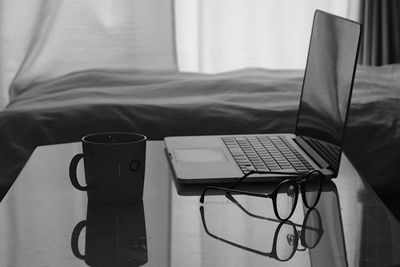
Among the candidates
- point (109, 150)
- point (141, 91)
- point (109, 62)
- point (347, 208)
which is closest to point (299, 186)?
point (347, 208)

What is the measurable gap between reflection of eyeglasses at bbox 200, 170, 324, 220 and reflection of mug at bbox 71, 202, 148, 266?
4.7 inches

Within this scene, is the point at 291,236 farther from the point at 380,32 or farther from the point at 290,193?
the point at 380,32

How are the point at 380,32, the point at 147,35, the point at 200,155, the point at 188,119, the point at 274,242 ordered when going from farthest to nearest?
the point at 380,32, the point at 147,35, the point at 188,119, the point at 200,155, the point at 274,242

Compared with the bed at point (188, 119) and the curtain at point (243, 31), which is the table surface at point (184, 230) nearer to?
the bed at point (188, 119)

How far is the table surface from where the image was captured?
79 cm

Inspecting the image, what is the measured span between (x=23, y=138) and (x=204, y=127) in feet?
1.61

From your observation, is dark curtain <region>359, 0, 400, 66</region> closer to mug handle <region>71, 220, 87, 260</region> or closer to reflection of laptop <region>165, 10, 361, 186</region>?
reflection of laptop <region>165, 10, 361, 186</region>

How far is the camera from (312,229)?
896 mm

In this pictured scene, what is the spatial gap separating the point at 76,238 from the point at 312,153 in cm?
54

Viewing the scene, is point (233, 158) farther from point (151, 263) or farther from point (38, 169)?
point (151, 263)

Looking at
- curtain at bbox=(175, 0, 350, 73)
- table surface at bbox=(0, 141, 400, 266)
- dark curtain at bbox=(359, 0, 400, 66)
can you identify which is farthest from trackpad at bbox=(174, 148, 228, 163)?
dark curtain at bbox=(359, 0, 400, 66)

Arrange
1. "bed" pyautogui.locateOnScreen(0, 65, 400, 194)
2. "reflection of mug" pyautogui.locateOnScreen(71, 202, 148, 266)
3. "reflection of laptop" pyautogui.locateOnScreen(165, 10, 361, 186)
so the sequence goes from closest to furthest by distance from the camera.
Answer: "reflection of mug" pyautogui.locateOnScreen(71, 202, 148, 266) < "reflection of laptop" pyautogui.locateOnScreen(165, 10, 361, 186) < "bed" pyautogui.locateOnScreen(0, 65, 400, 194)

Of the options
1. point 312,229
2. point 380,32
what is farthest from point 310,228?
point 380,32

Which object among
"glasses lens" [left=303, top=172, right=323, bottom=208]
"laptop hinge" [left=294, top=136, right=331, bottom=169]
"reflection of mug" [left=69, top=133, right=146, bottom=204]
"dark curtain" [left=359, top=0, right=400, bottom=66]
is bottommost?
"dark curtain" [left=359, top=0, right=400, bottom=66]
